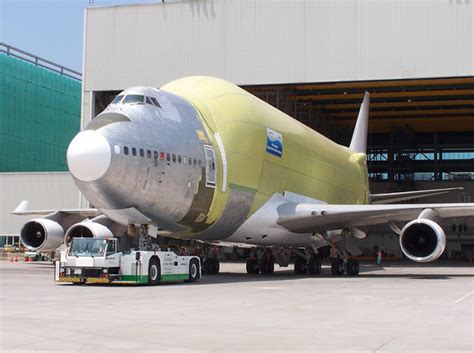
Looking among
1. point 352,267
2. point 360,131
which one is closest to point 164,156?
point 352,267

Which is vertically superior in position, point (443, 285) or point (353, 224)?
point (353, 224)

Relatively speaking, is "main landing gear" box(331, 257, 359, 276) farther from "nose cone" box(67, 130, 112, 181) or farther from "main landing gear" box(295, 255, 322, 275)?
"nose cone" box(67, 130, 112, 181)

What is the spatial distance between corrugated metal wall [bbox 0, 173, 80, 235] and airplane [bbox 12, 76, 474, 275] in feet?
45.6

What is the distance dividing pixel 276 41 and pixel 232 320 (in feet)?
89.3

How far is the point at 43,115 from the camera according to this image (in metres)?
59.4

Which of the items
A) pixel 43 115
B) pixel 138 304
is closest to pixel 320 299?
pixel 138 304

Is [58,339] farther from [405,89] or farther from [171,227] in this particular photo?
[405,89]

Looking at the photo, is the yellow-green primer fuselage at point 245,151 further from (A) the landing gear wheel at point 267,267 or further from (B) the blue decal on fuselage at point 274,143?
(A) the landing gear wheel at point 267,267

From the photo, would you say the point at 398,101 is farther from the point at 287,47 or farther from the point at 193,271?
the point at 193,271

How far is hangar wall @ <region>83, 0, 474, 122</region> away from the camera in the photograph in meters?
34.5

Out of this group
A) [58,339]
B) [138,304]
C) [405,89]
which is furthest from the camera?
[405,89]

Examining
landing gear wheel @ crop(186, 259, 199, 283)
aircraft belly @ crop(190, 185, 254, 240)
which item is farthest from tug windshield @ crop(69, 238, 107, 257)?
aircraft belly @ crop(190, 185, 254, 240)

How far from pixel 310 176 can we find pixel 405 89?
17479mm

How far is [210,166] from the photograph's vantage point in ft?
66.7
